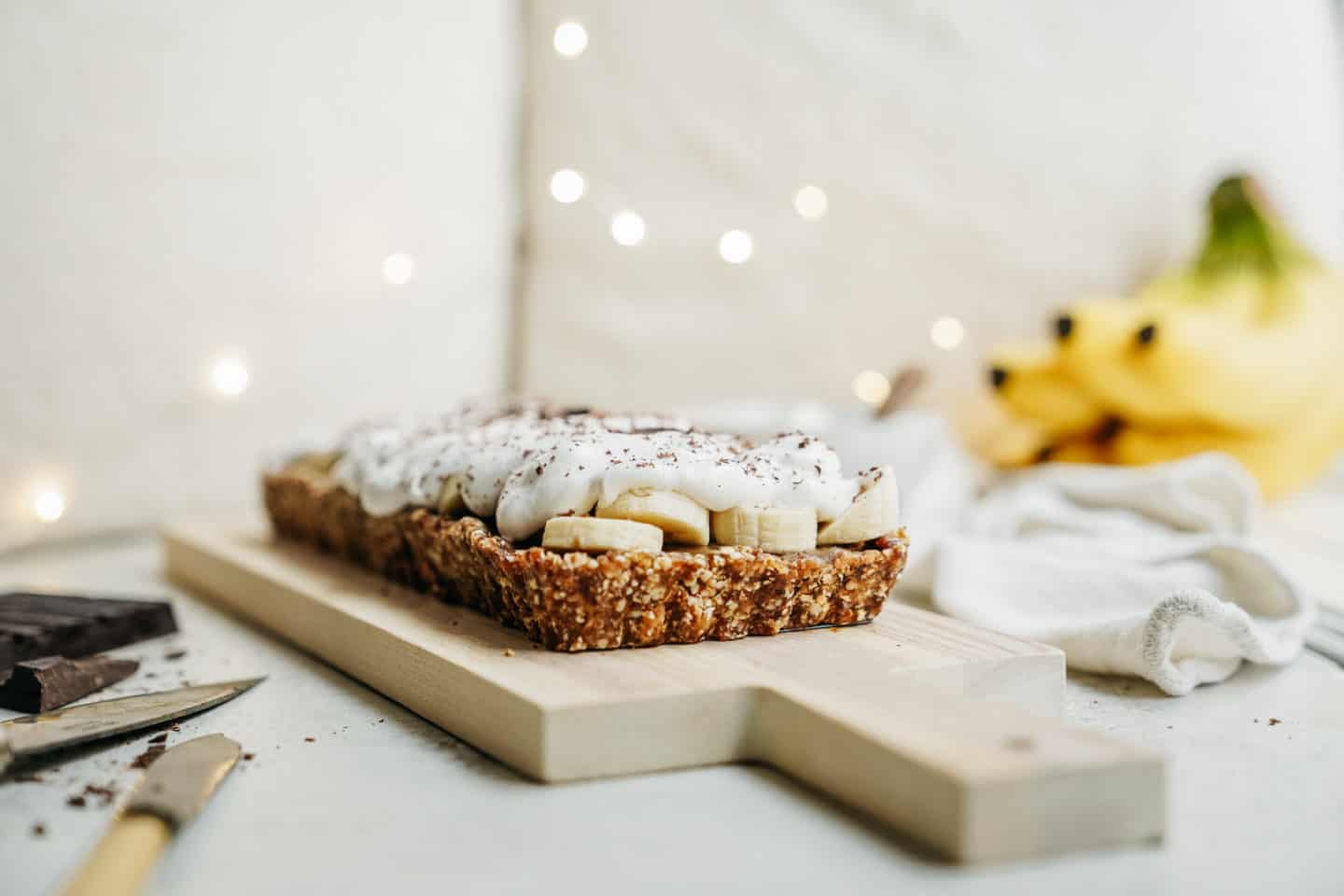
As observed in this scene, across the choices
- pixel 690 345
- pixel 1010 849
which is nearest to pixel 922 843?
pixel 1010 849

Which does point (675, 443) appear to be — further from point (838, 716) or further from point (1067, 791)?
point (1067, 791)

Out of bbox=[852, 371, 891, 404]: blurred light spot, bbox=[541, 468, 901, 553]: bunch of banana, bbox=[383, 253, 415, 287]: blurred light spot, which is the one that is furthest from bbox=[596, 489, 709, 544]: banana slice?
bbox=[852, 371, 891, 404]: blurred light spot

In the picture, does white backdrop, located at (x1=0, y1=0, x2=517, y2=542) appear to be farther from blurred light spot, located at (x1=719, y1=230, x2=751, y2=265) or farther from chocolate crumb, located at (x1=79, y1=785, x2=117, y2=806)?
chocolate crumb, located at (x1=79, y1=785, x2=117, y2=806)

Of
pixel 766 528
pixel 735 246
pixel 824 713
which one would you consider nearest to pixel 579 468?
pixel 766 528

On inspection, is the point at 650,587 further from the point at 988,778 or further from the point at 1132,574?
the point at 1132,574

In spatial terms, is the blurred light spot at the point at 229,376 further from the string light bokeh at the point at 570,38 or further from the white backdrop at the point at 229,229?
the string light bokeh at the point at 570,38
